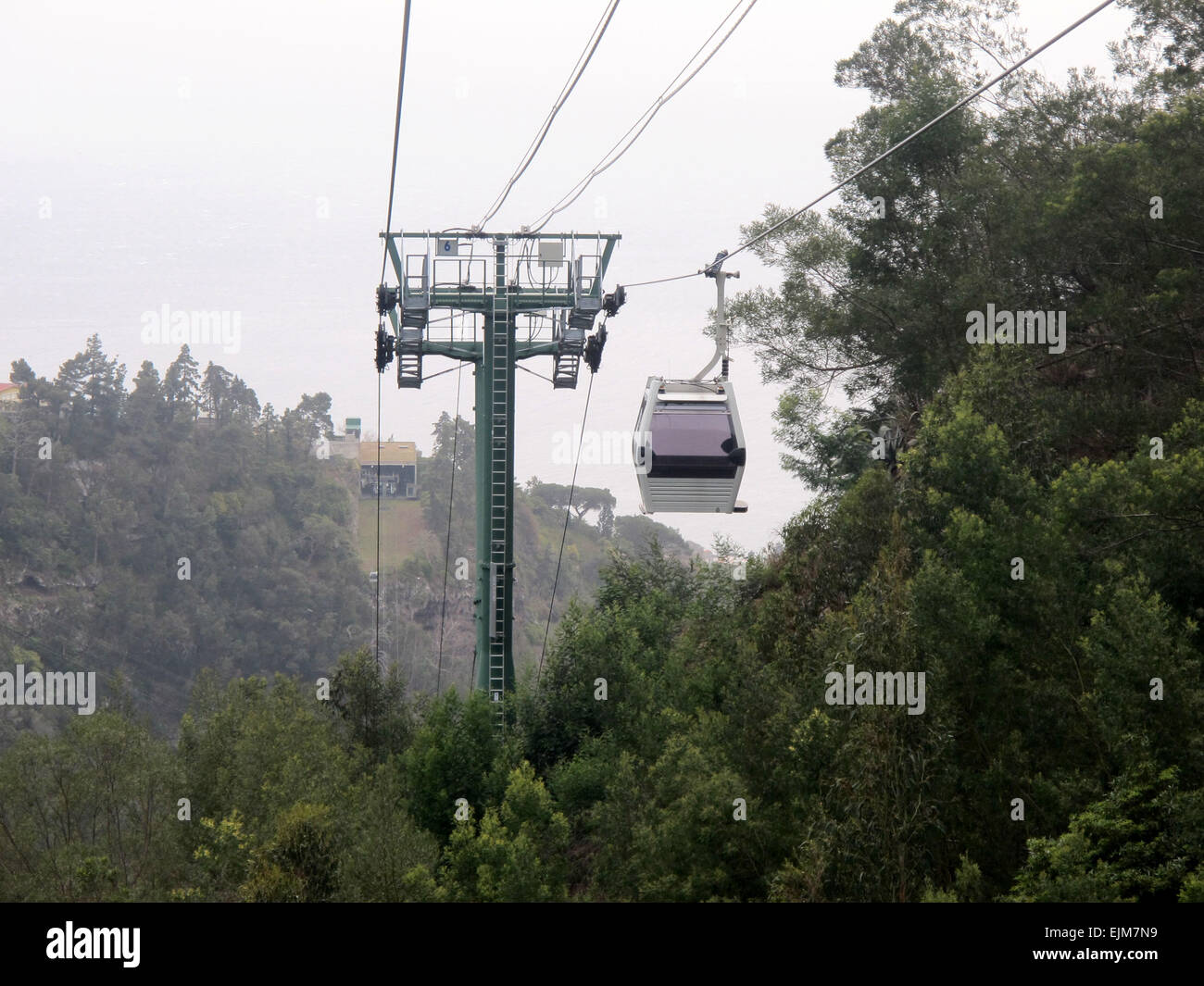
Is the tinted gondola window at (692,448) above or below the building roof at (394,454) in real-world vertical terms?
below

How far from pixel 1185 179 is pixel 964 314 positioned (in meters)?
7.97

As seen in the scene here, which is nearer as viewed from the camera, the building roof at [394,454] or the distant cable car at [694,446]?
the distant cable car at [694,446]

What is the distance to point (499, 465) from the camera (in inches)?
1272

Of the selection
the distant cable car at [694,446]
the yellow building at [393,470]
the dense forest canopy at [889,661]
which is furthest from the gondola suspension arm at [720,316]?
the yellow building at [393,470]

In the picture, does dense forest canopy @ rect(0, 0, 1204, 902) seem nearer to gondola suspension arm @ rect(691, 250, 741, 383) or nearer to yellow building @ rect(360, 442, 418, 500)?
gondola suspension arm @ rect(691, 250, 741, 383)

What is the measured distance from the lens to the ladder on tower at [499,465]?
31.9 m

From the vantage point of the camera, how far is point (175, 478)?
142 metres

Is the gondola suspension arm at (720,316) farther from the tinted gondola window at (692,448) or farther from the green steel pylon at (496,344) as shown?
the green steel pylon at (496,344)

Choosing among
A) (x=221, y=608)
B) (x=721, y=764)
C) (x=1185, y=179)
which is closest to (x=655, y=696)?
(x=721, y=764)

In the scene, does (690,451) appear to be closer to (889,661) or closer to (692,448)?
(692,448)

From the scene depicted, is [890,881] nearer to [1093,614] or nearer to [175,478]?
[1093,614]

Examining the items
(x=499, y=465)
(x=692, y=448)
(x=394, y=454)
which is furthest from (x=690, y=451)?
(x=394, y=454)

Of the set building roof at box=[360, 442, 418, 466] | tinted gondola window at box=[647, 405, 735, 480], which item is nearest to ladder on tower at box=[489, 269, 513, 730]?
tinted gondola window at box=[647, 405, 735, 480]

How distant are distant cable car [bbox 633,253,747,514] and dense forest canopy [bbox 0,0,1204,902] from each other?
5525mm
